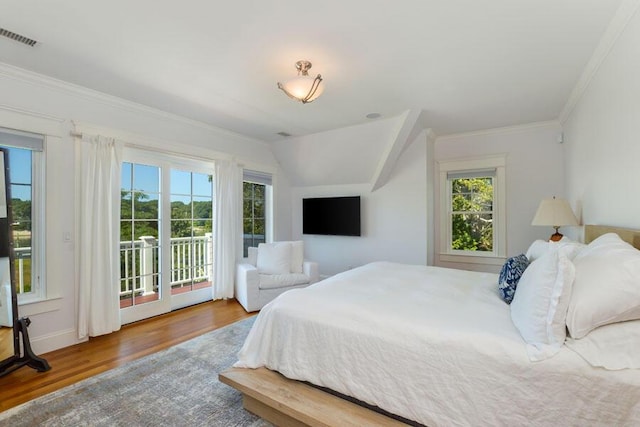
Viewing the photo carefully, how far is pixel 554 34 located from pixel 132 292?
4.68 m

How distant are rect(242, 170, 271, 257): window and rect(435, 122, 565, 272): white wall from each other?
3461 mm

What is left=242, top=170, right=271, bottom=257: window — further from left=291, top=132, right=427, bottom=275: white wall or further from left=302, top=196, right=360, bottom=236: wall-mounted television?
left=291, top=132, right=427, bottom=275: white wall

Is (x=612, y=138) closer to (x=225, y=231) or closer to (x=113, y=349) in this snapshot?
(x=225, y=231)

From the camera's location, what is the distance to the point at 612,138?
2.25 meters

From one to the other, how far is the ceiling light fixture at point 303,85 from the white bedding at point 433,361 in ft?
5.16

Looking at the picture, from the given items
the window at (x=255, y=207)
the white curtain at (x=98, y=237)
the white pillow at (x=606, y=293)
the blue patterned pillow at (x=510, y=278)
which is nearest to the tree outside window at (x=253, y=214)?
the window at (x=255, y=207)

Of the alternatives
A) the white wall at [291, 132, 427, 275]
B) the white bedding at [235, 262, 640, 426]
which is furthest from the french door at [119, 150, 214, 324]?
the white bedding at [235, 262, 640, 426]

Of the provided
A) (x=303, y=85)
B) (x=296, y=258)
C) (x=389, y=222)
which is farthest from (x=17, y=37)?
(x=389, y=222)

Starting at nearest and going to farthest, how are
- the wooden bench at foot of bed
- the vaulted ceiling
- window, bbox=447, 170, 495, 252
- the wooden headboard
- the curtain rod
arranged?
the wooden bench at foot of bed
the wooden headboard
the vaulted ceiling
the curtain rod
window, bbox=447, 170, 495, 252

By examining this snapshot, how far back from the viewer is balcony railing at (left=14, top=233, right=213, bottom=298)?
280cm

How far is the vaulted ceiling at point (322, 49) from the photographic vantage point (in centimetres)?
186

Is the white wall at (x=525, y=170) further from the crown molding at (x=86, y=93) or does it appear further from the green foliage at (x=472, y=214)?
the crown molding at (x=86, y=93)

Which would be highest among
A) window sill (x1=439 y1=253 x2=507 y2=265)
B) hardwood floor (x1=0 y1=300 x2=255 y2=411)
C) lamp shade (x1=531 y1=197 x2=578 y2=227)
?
lamp shade (x1=531 y1=197 x2=578 y2=227)

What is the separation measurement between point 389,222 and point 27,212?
4.32 m
